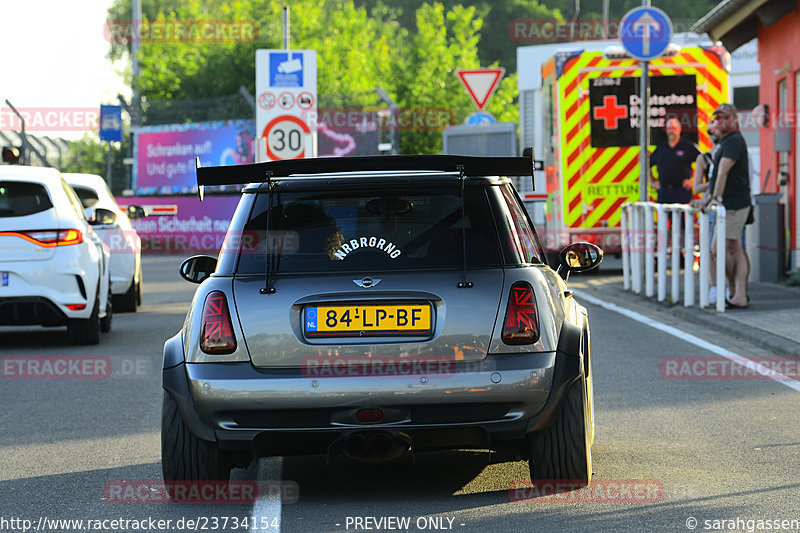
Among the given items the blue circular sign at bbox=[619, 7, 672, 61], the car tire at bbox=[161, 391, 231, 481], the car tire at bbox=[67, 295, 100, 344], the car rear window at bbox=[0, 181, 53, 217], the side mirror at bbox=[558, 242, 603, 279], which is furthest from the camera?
the blue circular sign at bbox=[619, 7, 672, 61]

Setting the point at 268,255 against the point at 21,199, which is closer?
→ the point at 268,255

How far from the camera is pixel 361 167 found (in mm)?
6270

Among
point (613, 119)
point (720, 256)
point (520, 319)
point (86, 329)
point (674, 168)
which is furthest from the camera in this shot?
point (613, 119)

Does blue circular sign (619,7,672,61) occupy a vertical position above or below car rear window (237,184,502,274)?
above

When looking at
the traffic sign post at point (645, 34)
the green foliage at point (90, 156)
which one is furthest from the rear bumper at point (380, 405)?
the green foliage at point (90, 156)

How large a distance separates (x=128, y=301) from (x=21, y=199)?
460cm

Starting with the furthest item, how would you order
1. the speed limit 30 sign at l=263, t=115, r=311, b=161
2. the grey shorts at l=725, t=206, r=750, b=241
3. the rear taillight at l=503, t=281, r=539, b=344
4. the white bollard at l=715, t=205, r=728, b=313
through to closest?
the speed limit 30 sign at l=263, t=115, r=311, b=161, the grey shorts at l=725, t=206, r=750, b=241, the white bollard at l=715, t=205, r=728, b=313, the rear taillight at l=503, t=281, r=539, b=344

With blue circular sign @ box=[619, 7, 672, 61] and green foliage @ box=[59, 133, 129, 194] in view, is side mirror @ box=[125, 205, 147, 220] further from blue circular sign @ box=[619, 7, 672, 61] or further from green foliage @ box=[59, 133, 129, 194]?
green foliage @ box=[59, 133, 129, 194]

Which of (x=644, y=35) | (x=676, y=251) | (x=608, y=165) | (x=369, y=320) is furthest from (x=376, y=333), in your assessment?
(x=608, y=165)

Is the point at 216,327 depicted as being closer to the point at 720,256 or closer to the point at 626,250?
the point at 720,256

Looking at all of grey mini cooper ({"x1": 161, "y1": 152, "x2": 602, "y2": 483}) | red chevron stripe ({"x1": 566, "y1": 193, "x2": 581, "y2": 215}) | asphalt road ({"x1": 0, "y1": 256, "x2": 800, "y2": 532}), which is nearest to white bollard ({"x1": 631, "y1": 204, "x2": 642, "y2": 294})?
red chevron stripe ({"x1": 566, "y1": 193, "x2": 581, "y2": 215})

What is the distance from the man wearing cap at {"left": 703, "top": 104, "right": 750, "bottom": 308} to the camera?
46.6 feet

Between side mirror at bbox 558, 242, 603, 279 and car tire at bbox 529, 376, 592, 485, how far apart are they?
1.15 metres

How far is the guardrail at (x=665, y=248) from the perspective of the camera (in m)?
14.0
